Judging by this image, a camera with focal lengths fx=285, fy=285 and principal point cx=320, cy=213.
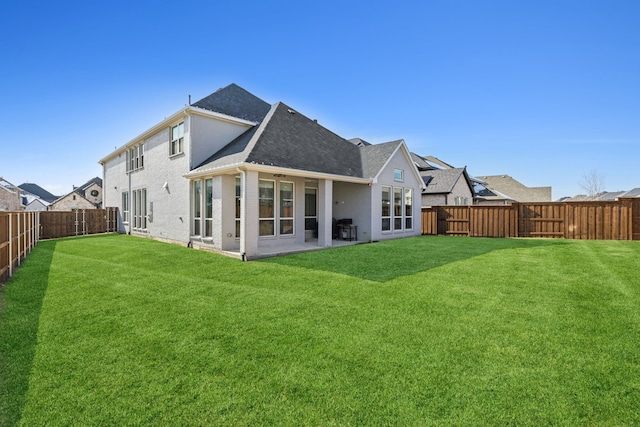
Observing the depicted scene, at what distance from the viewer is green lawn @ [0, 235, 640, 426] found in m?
2.42

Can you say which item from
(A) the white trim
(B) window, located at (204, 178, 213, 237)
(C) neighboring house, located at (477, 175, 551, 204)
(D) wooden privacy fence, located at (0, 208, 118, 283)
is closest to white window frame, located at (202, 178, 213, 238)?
(B) window, located at (204, 178, 213, 237)

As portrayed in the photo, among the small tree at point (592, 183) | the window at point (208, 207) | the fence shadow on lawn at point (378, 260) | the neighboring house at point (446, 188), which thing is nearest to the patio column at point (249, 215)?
the fence shadow on lawn at point (378, 260)

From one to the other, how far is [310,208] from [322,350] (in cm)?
1009

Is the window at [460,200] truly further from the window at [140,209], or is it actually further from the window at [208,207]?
the window at [140,209]

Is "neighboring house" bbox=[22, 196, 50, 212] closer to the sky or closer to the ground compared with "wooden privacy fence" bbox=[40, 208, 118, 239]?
closer to the sky

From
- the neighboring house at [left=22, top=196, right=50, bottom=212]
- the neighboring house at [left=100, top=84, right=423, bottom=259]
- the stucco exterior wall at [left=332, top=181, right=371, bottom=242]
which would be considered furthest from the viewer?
the neighboring house at [left=22, top=196, right=50, bottom=212]

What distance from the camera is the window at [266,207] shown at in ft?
36.2

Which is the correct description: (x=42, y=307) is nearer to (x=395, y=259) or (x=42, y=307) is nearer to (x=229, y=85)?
(x=395, y=259)

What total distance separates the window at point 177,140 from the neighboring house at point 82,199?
36.6 m

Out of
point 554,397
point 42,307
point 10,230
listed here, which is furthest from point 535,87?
point 10,230

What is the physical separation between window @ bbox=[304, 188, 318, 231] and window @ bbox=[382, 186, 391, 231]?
3704 millimetres

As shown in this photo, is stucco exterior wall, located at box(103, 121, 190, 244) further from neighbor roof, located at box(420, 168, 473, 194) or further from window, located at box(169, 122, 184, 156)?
neighbor roof, located at box(420, 168, 473, 194)

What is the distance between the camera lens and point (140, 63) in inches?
509

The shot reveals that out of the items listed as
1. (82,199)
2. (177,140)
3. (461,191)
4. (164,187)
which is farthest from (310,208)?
(82,199)
